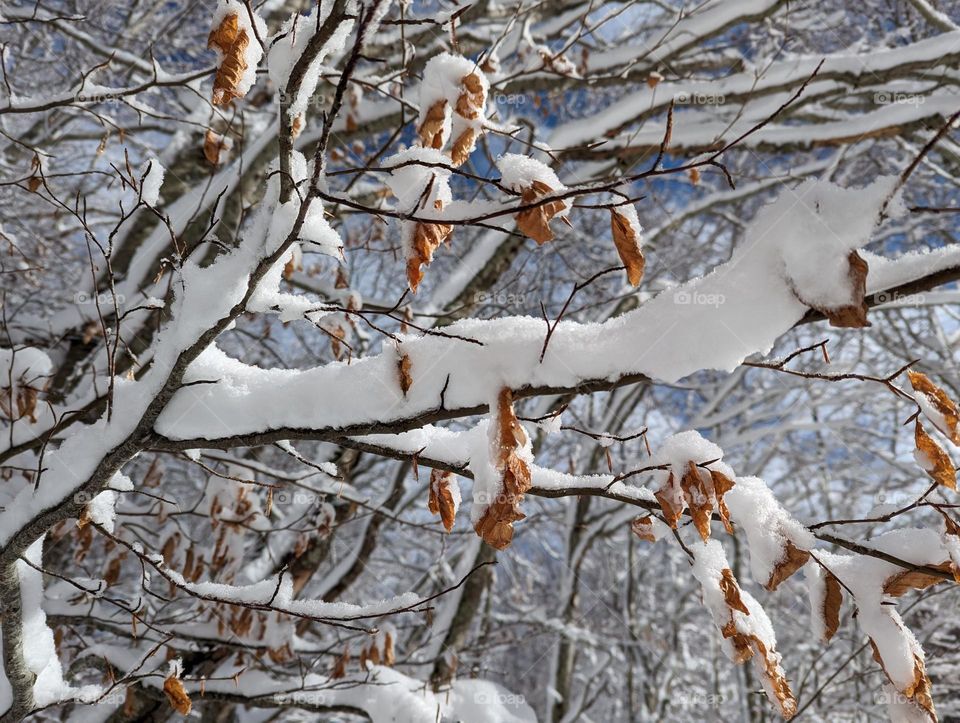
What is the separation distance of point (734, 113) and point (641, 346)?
3288 millimetres

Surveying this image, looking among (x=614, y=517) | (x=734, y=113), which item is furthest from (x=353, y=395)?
(x=614, y=517)

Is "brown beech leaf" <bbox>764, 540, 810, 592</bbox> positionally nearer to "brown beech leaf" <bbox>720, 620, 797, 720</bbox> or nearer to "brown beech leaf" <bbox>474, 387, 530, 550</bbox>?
"brown beech leaf" <bbox>720, 620, 797, 720</bbox>

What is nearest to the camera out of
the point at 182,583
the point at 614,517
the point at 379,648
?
the point at 182,583

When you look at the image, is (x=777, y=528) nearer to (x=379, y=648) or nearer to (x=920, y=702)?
(x=920, y=702)

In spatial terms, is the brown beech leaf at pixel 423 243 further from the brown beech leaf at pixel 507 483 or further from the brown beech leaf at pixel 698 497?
the brown beech leaf at pixel 698 497

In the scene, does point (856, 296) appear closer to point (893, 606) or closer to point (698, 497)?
point (698, 497)

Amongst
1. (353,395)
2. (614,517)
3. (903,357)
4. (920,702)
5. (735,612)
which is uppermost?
(903,357)

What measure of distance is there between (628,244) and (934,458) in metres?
0.73

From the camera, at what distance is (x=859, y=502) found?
25.1 ft

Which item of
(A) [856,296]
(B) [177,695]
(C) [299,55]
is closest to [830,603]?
(A) [856,296]

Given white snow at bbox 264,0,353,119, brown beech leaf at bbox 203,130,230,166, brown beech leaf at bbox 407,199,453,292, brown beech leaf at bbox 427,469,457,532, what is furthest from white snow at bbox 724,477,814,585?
brown beech leaf at bbox 203,130,230,166

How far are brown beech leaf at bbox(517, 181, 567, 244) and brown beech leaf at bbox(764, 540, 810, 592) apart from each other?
79 centimetres

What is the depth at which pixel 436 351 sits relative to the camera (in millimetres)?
1212

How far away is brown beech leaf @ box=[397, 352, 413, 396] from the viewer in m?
1.20
